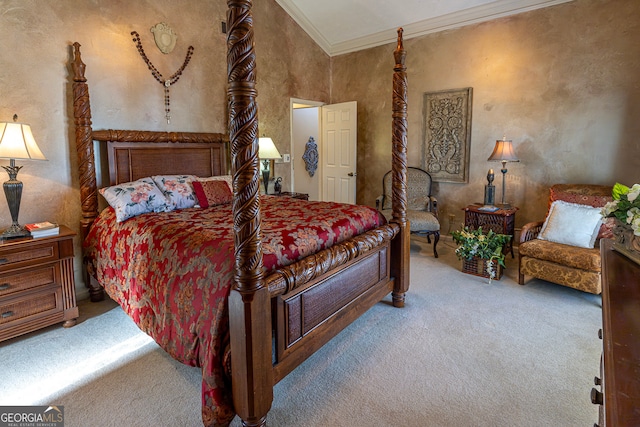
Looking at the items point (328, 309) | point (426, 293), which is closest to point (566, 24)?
point (426, 293)

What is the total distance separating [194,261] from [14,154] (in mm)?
1698

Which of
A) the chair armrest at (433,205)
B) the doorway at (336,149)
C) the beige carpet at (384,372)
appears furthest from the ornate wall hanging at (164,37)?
the chair armrest at (433,205)

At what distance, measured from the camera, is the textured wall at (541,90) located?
3.85 m

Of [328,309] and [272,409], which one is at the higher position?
[328,309]

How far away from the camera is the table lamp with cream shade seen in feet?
8.54

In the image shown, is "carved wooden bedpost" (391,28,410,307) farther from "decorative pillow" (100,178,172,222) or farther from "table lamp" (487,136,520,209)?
"decorative pillow" (100,178,172,222)

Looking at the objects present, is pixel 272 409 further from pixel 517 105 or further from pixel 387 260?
pixel 517 105

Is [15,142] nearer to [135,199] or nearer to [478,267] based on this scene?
[135,199]

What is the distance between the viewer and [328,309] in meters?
2.37

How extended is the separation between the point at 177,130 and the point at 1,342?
7.94 ft

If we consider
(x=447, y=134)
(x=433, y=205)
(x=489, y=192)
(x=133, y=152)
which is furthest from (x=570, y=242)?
(x=133, y=152)

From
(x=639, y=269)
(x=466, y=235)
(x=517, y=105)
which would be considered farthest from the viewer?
(x=517, y=105)

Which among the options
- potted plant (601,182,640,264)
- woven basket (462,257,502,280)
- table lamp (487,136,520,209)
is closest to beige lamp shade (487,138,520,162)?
table lamp (487,136,520,209)

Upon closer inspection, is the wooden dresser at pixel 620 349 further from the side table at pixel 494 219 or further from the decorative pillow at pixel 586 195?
the side table at pixel 494 219
